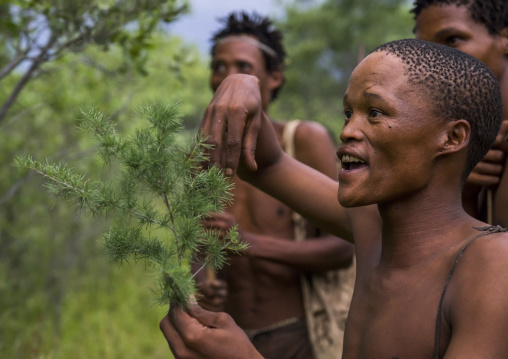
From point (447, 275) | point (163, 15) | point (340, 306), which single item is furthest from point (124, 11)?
point (447, 275)

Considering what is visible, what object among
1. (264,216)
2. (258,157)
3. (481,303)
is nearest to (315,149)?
(264,216)

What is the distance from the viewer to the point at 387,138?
173cm

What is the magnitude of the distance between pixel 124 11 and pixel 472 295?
2.27 meters

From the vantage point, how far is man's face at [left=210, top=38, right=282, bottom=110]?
382cm

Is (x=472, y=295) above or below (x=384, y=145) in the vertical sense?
below

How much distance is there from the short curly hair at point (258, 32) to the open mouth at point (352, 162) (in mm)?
2293

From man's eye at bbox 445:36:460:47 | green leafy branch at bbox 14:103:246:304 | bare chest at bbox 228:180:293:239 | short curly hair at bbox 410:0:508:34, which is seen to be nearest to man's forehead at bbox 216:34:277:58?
bare chest at bbox 228:180:293:239

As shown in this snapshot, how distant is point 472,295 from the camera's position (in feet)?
5.06

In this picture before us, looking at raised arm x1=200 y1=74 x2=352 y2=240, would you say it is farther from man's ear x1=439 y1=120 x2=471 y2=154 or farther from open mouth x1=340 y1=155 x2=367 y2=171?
man's ear x1=439 y1=120 x2=471 y2=154

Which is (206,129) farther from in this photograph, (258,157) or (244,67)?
(244,67)

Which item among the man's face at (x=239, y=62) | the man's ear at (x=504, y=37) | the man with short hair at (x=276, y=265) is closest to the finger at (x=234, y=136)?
the man's ear at (x=504, y=37)

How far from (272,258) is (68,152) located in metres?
1.96

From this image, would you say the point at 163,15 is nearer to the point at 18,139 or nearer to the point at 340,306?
the point at 340,306

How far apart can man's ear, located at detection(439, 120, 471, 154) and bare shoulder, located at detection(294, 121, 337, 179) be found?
171 centimetres
